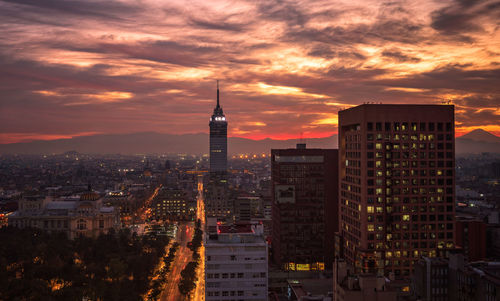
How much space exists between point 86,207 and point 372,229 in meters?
104

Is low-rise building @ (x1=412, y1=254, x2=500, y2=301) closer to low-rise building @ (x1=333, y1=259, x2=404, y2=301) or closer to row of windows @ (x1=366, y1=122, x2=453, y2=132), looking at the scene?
low-rise building @ (x1=333, y1=259, x2=404, y2=301)

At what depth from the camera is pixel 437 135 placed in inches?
3450

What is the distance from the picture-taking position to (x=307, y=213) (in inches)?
4200

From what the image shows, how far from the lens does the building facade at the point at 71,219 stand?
148 metres

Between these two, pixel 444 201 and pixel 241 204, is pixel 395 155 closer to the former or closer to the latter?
pixel 444 201

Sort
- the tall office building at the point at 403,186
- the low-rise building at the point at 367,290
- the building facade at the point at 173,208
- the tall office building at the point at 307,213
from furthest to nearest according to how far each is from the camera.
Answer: the building facade at the point at 173,208 < the tall office building at the point at 307,213 < the tall office building at the point at 403,186 < the low-rise building at the point at 367,290

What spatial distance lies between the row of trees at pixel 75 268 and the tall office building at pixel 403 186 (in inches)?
1795

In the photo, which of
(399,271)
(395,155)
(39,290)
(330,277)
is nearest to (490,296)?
(399,271)

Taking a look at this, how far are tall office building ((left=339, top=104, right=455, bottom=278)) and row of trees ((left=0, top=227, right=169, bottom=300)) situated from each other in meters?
45.6

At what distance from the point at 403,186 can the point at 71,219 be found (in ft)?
364

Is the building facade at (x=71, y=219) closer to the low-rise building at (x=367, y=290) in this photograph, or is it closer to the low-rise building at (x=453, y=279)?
the low-rise building at (x=453, y=279)

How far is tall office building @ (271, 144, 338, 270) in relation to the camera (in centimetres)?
10600

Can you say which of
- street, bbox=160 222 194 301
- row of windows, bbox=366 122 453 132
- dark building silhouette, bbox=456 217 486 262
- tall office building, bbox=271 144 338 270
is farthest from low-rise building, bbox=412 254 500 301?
street, bbox=160 222 194 301

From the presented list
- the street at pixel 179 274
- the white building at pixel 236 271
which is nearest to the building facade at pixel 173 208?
the street at pixel 179 274
